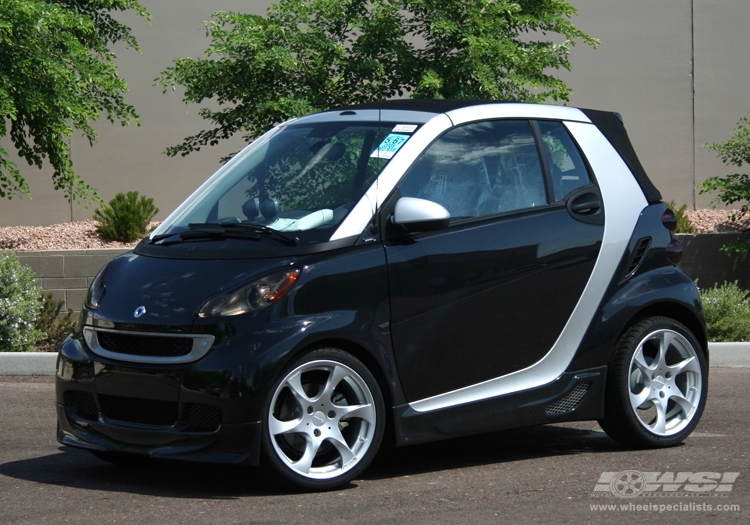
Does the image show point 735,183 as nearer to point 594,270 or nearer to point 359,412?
point 594,270

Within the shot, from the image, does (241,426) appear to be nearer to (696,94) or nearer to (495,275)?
(495,275)

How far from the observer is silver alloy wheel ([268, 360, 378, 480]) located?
543cm

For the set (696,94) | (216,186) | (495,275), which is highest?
(696,94)

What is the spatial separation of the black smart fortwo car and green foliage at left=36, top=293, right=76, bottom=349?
17.8ft

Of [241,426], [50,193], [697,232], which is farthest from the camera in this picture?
[50,193]

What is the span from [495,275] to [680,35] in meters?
10.8

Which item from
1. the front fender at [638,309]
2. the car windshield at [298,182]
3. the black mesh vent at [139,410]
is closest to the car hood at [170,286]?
the car windshield at [298,182]

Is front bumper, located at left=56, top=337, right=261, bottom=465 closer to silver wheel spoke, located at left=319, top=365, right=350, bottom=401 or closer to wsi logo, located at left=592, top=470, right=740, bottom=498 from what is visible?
silver wheel spoke, located at left=319, top=365, right=350, bottom=401

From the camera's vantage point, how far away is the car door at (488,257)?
5828 mm

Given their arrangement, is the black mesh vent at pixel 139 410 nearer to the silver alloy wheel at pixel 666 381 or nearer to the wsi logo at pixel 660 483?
the wsi logo at pixel 660 483

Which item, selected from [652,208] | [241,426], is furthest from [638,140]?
[241,426]

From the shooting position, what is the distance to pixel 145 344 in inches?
217

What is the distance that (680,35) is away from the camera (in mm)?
15789

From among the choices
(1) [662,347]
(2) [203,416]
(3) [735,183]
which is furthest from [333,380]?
(3) [735,183]
